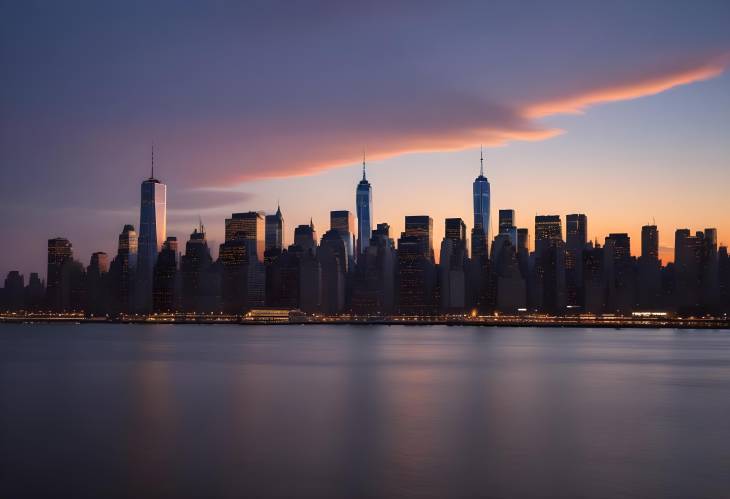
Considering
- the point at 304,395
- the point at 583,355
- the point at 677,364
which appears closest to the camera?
the point at 304,395

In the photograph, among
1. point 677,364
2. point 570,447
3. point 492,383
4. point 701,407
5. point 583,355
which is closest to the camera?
point 570,447

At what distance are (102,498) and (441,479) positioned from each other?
13.9 m

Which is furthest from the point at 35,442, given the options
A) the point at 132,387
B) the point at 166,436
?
the point at 132,387

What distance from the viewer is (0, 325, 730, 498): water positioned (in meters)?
35.1

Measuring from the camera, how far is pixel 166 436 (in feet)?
154

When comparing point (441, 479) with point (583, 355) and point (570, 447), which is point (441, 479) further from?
point (583, 355)

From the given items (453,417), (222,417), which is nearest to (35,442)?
(222,417)

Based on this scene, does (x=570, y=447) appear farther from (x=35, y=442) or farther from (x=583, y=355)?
(x=583, y=355)

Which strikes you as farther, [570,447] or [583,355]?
[583,355]

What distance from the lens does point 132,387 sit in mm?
76000

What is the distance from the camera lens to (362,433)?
4894 cm

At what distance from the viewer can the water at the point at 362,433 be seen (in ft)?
115

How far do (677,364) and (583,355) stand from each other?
71.2 feet

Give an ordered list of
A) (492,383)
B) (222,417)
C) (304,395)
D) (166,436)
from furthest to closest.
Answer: (492,383) < (304,395) < (222,417) < (166,436)
